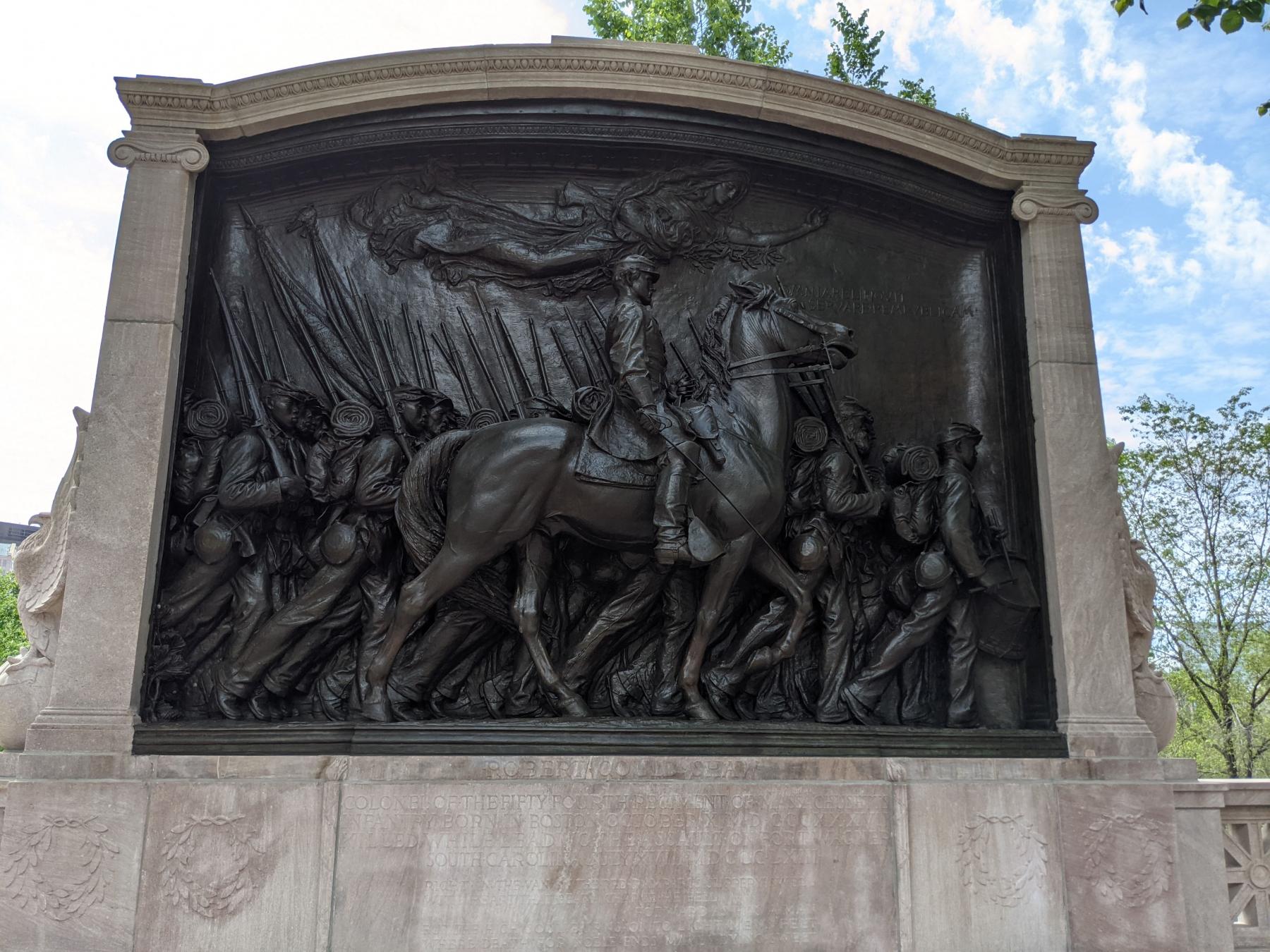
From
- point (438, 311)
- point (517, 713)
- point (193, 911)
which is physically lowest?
point (193, 911)

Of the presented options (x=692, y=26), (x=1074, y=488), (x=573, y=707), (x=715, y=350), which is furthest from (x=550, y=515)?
(x=692, y=26)

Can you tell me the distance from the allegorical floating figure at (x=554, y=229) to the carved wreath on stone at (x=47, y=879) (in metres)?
5.02

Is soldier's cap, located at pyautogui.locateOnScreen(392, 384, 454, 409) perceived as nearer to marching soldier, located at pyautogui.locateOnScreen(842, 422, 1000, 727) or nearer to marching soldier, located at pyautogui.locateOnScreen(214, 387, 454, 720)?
marching soldier, located at pyautogui.locateOnScreen(214, 387, 454, 720)

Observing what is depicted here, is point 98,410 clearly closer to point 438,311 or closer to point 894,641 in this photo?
point 438,311

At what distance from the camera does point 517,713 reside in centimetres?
811

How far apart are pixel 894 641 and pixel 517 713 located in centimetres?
312

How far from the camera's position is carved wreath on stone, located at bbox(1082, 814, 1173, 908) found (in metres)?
7.32

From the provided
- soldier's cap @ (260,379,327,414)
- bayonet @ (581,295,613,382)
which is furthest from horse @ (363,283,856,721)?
soldier's cap @ (260,379,327,414)

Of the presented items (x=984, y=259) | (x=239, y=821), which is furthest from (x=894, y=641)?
(x=239, y=821)

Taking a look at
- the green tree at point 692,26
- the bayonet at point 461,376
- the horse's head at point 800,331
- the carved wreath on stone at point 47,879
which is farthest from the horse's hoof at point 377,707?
the green tree at point 692,26

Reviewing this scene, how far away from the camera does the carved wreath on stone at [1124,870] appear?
732cm

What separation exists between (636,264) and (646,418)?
1.35 meters

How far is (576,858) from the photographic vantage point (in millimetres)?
6918

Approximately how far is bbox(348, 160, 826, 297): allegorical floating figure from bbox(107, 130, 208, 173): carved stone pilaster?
135 centimetres
